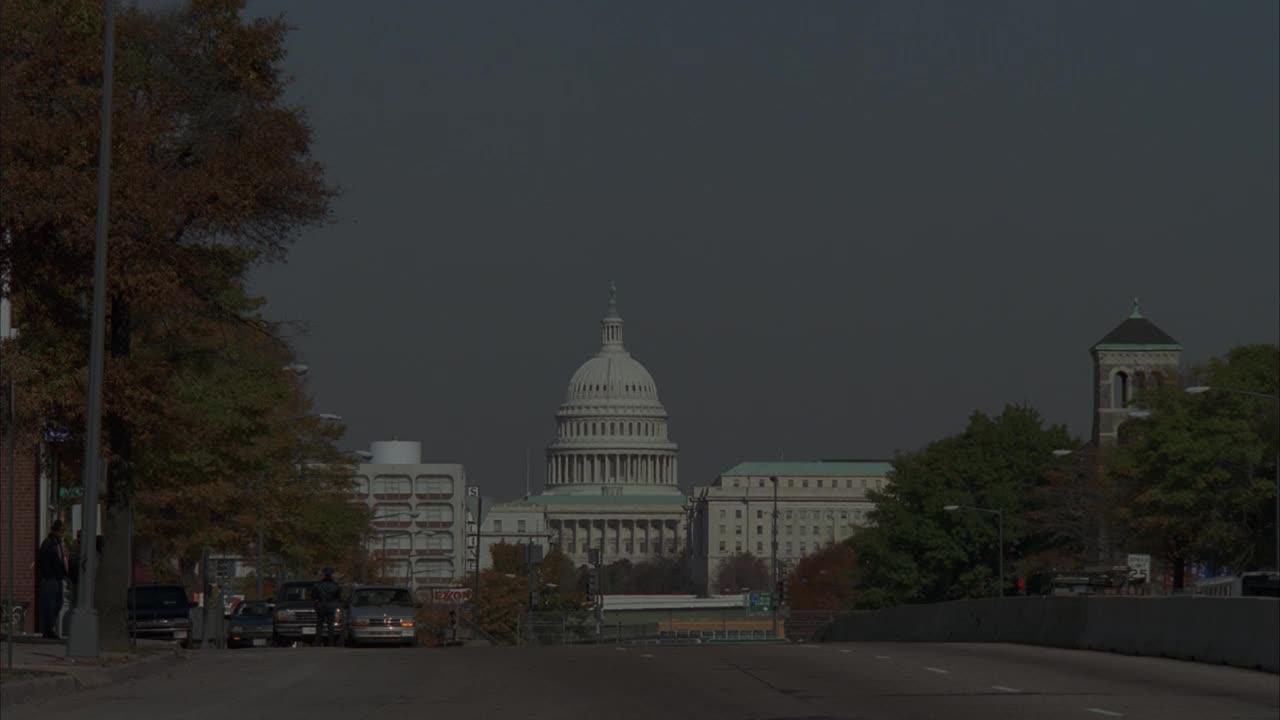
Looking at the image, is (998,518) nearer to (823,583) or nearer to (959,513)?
(959,513)

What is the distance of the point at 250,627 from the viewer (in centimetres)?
5366

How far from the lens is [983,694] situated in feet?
67.1

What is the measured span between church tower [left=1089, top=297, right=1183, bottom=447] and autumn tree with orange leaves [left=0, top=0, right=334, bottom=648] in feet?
366

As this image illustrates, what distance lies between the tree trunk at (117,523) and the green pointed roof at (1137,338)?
11550 cm

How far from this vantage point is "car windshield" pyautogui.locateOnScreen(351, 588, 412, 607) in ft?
158

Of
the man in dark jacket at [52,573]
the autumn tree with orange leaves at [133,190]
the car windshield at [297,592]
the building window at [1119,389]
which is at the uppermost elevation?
the building window at [1119,389]

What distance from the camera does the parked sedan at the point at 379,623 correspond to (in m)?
47.1

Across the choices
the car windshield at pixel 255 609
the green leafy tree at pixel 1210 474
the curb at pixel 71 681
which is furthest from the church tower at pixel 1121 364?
the curb at pixel 71 681

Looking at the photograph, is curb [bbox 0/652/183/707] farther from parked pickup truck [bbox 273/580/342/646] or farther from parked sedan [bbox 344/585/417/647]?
parked pickup truck [bbox 273/580/342/646]

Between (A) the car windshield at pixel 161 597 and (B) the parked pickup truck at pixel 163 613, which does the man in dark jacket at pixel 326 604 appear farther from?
(A) the car windshield at pixel 161 597

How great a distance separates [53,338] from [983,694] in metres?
15.8

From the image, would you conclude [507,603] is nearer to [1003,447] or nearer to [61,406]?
[1003,447]

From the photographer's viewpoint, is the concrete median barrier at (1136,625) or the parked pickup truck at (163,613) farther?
the parked pickup truck at (163,613)

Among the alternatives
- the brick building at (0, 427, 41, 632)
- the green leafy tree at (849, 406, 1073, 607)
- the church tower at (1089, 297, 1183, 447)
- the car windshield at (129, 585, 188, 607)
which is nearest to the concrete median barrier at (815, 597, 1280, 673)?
the car windshield at (129, 585, 188, 607)
